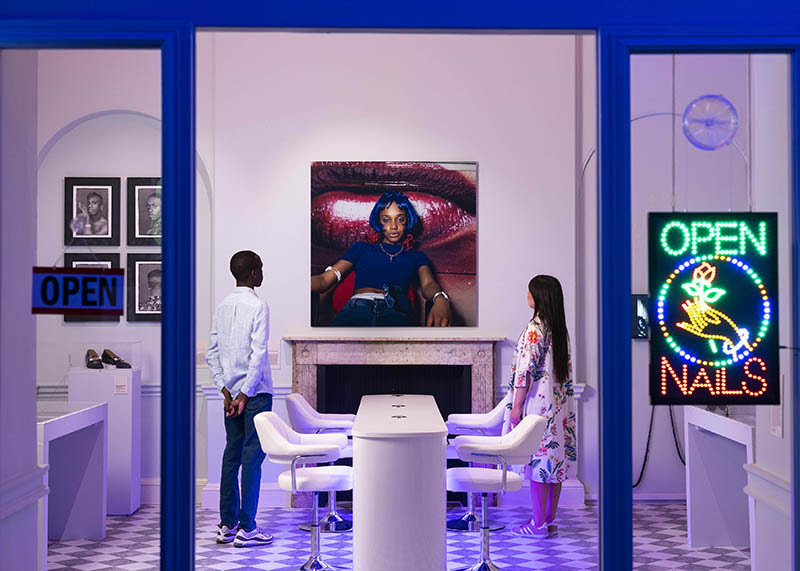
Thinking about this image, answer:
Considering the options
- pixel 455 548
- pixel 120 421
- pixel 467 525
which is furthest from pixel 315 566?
pixel 120 421

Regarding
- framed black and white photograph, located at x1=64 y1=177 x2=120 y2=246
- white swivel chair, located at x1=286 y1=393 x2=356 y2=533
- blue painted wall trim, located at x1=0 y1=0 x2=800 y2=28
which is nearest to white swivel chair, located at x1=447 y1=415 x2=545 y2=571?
white swivel chair, located at x1=286 y1=393 x2=356 y2=533

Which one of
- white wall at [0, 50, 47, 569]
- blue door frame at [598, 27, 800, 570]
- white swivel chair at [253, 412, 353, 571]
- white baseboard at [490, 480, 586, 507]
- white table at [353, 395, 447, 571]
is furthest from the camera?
white baseboard at [490, 480, 586, 507]

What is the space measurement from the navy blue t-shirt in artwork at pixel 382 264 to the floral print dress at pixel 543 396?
1.49 meters

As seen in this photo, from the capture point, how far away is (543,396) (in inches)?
232

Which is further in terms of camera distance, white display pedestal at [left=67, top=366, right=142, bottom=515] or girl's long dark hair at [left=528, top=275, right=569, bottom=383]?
girl's long dark hair at [left=528, top=275, right=569, bottom=383]

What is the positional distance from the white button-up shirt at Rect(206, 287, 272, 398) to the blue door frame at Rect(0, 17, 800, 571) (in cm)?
310

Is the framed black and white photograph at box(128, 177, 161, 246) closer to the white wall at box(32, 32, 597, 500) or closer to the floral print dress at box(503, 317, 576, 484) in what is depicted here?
the floral print dress at box(503, 317, 576, 484)

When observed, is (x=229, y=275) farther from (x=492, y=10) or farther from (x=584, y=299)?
(x=492, y=10)

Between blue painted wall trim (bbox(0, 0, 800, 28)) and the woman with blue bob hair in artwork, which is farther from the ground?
blue painted wall trim (bbox(0, 0, 800, 28))

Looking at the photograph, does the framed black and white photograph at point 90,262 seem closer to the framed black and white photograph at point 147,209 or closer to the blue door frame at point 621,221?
the framed black and white photograph at point 147,209

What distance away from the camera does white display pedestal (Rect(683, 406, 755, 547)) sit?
13.6 feet

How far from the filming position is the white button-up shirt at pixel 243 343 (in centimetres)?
580

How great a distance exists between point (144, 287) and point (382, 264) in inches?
159

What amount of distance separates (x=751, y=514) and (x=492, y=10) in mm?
1932
